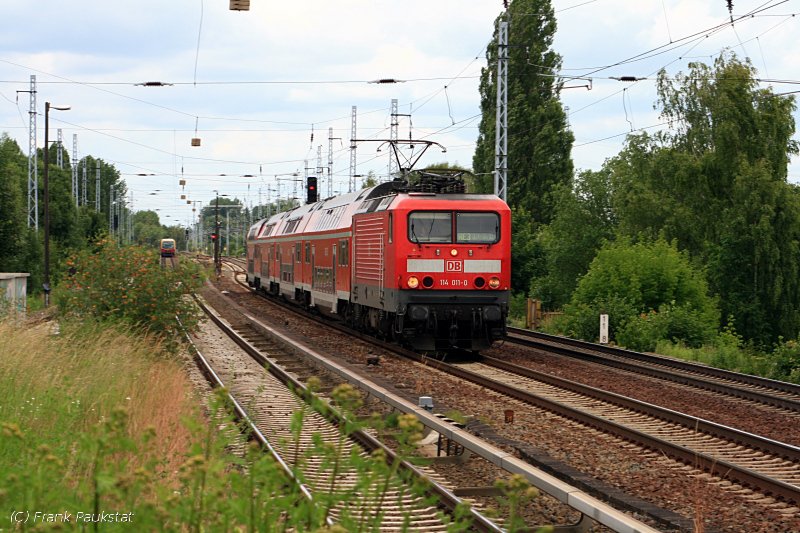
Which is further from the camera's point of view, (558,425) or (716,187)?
(716,187)

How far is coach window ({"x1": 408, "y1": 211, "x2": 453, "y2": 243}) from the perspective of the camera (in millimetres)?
18734

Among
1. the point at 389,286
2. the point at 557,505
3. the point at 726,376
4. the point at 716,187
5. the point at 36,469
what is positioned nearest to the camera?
the point at 36,469

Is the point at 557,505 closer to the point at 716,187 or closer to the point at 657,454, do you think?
the point at 657,454

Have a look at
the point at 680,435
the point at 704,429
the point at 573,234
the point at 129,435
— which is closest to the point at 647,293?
the point at 573,234

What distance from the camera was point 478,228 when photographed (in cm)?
1909

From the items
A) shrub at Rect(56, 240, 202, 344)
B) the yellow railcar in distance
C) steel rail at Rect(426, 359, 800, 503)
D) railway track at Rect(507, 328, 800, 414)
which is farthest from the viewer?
the yellow railcar in distance

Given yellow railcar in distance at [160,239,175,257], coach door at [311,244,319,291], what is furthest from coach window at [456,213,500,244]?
yellow railcar in distance at [160,239,175,257]

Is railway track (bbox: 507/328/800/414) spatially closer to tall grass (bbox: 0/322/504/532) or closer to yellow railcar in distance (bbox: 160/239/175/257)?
tall grass (bbox: 0/322/504/532)

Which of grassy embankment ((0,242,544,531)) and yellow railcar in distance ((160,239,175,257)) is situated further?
yellow railcar in distance ((160,239,175,257))

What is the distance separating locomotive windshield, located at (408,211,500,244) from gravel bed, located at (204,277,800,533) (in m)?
2.52

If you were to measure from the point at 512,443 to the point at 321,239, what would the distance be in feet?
57.1

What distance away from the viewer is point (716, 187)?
43656mm

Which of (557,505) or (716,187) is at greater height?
(716,187)

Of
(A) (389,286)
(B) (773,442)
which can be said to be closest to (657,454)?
(B) (773,442)
